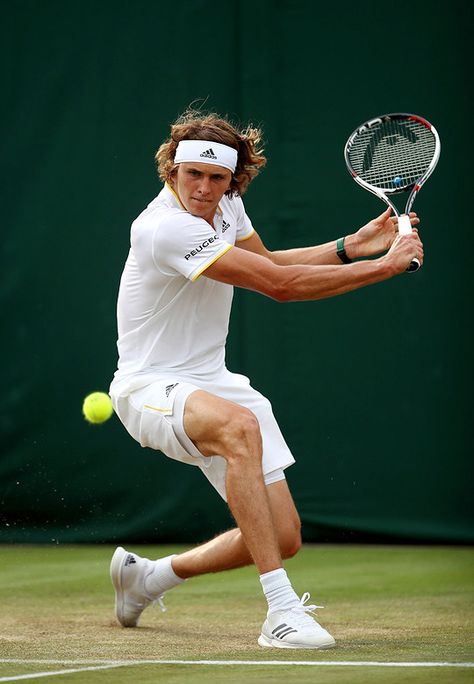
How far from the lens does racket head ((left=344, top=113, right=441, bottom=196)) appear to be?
4062mm

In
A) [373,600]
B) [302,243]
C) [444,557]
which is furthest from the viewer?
[302,243]

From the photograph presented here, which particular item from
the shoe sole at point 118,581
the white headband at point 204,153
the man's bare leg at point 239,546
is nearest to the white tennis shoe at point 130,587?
the shoe sole at point 118,581

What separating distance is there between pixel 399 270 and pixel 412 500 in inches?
100

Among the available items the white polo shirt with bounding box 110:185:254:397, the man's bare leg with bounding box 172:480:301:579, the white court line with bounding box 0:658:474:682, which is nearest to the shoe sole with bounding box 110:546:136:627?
the man's bare leg with bounding box 172:480:301:579

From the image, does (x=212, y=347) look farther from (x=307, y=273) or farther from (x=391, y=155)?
(x=391, y=155)

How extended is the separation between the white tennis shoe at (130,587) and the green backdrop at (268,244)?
6.10ft

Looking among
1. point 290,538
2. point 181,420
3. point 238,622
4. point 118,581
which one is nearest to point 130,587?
point 118,581

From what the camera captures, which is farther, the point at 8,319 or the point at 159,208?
the point at 8,319

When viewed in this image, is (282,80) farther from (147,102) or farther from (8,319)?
(8,319)

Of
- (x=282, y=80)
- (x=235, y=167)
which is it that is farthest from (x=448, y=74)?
(x=235, y=167)

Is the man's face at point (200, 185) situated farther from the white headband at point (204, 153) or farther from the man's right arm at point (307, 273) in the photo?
the man's right arm at point (307, 273)

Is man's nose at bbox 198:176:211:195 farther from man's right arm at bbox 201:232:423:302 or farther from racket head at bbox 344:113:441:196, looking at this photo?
racket head at bbox 344:113:441:196

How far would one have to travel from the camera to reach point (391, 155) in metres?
4.18

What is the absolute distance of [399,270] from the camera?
346cm
